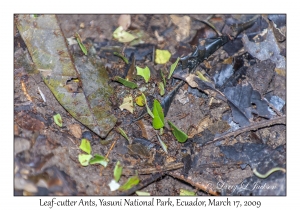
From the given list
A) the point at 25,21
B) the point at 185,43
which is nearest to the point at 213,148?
the point at 185,43

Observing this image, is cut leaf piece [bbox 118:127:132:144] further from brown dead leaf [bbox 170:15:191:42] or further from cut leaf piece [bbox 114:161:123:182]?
brown dead leaf [bbox 170:15:191:42]

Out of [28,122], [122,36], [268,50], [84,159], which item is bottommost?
[84,159]

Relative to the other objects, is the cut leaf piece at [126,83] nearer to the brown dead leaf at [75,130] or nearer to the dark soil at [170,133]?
the dark soil at [170,133]

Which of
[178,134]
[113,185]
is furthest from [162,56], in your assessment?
[113,185]

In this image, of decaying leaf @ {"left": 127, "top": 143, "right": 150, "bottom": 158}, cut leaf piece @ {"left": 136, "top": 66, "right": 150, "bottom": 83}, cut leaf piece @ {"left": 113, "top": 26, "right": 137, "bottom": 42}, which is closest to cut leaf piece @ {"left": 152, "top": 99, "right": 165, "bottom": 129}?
decaying leaf @ {"left": 127, "top": 143, "right": 150, "bottom": 158}

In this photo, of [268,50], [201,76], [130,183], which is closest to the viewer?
[130,183]

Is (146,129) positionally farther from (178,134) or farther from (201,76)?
(201,76)
